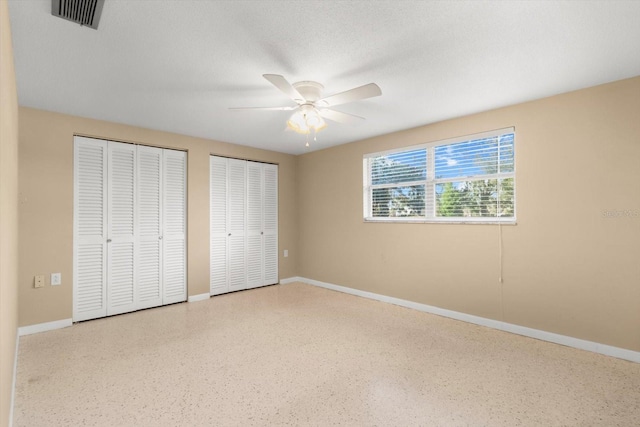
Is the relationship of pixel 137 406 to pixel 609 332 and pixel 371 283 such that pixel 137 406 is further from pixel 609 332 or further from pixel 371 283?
pixel 609 332

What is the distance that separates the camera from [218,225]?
4.83 meters

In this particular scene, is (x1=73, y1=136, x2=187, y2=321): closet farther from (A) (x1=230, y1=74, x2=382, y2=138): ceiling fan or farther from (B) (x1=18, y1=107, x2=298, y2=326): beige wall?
(A) (x1=230, y1=74, x2=382, y2=138): ceiling fan

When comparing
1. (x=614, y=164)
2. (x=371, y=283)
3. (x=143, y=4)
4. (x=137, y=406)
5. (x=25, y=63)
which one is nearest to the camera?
(x=143, y=4)

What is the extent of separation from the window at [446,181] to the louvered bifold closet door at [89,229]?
3.43m

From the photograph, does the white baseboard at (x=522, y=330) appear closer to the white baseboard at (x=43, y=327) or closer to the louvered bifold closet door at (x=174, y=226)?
the louvered bifold closet door at (x=174, y=226)

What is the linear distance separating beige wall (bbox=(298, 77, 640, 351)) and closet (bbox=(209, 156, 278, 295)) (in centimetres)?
219

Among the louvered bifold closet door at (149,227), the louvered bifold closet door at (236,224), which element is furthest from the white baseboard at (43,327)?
the louvered bifold closet door at (236,224)

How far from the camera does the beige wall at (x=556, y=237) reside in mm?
2695

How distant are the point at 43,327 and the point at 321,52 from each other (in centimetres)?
390

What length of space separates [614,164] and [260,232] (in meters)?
4.46

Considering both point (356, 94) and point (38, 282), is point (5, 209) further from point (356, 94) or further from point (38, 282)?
point (38, 282)

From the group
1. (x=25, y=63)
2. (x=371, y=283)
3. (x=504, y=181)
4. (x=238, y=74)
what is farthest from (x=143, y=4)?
(x=371, y=283)

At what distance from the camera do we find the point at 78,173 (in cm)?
363

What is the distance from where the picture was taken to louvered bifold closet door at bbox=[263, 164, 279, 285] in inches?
214
